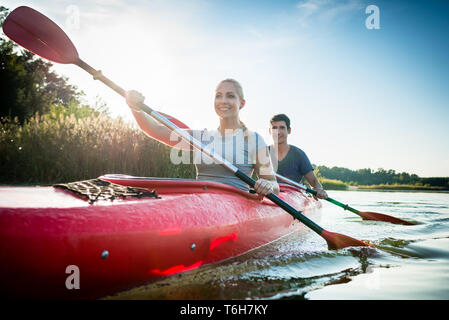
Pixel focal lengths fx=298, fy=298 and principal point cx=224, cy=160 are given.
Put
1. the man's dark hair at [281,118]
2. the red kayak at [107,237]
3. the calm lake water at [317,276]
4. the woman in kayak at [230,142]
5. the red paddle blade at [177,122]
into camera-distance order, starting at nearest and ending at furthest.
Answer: the red kayak at [107,237] → the calm lake water at [317,276] → the woman in kayak at [230,142] → the red paddle blade at [177,122] → the man's dark hair at [281,118]

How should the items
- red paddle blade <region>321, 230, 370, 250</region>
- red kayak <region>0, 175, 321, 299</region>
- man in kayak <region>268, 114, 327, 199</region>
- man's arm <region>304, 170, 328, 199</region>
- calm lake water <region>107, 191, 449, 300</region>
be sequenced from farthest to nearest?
man in kayak <region>268, 114, 327, 199</region> → man's arm <region>304, 170, 328, 199</region> → red paddle blade <region>321, 230, 370, 250</region> → calm lake water <region>107, 191, 449, 300</region> → red kayak <region>0, 175, 321, 299</region>

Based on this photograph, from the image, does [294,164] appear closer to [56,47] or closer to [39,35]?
[56,47]

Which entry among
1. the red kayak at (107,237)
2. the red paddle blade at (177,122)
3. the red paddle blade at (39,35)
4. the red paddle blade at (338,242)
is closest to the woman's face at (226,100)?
the red paddle blade at (177,122)

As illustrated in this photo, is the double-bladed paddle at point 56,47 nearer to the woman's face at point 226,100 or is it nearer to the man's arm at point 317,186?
the woman's face at point 226,100

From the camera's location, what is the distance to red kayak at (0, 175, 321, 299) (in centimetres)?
114

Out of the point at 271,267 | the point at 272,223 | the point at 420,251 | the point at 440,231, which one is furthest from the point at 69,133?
the point at 440,231

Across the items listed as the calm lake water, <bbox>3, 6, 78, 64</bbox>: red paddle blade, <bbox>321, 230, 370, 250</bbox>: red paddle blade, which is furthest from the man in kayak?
<bbox>3, 6, 78, 64</bbox>: red paddle blade

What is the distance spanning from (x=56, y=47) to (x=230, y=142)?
190 cm

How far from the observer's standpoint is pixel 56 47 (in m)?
2.84

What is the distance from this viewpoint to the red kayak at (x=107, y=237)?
3.74 feet

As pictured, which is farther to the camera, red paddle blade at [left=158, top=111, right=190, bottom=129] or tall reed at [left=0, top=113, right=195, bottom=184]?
tall reed at [left=0, top=113, right=195, bottom=184]

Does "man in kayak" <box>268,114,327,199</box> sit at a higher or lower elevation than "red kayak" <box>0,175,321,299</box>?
higher

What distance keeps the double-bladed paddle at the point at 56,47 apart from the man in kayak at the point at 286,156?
2.29 m

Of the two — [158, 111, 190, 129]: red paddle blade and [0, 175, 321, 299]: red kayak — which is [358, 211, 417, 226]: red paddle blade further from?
[0, 175, 321, 299]: red kayak
